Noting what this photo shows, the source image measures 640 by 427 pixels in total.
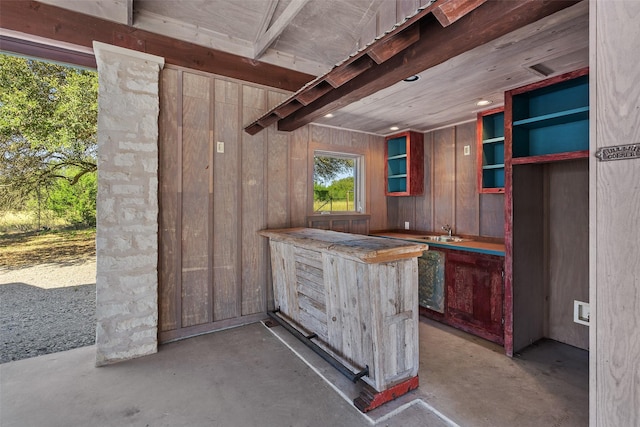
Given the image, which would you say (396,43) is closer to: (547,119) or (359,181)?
(547,119)

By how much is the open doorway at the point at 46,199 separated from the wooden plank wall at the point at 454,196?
163 inches

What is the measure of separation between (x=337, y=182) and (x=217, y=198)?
1773 millimetres

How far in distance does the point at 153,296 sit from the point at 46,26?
2.27 metres

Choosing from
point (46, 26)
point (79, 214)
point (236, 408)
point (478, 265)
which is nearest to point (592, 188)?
point (478, 265)

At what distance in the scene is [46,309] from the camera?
329 cm

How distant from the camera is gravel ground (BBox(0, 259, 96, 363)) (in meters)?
2.65

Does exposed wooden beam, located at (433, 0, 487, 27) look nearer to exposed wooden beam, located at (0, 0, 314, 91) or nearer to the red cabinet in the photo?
the red cabinet

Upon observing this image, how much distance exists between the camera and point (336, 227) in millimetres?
3910

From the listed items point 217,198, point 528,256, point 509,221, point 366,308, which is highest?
point 217,198

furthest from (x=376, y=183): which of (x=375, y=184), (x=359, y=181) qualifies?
(x=359, y=181)

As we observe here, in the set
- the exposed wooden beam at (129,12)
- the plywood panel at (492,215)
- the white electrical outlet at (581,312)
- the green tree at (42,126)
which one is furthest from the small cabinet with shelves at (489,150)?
the green tree at (42,126)

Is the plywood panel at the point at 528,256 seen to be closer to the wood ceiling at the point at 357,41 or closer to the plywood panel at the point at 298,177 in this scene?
the wood ceiling at the point at 357,41

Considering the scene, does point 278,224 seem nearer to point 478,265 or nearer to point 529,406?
point 478,265

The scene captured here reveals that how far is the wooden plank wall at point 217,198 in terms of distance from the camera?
2727 millimetres
